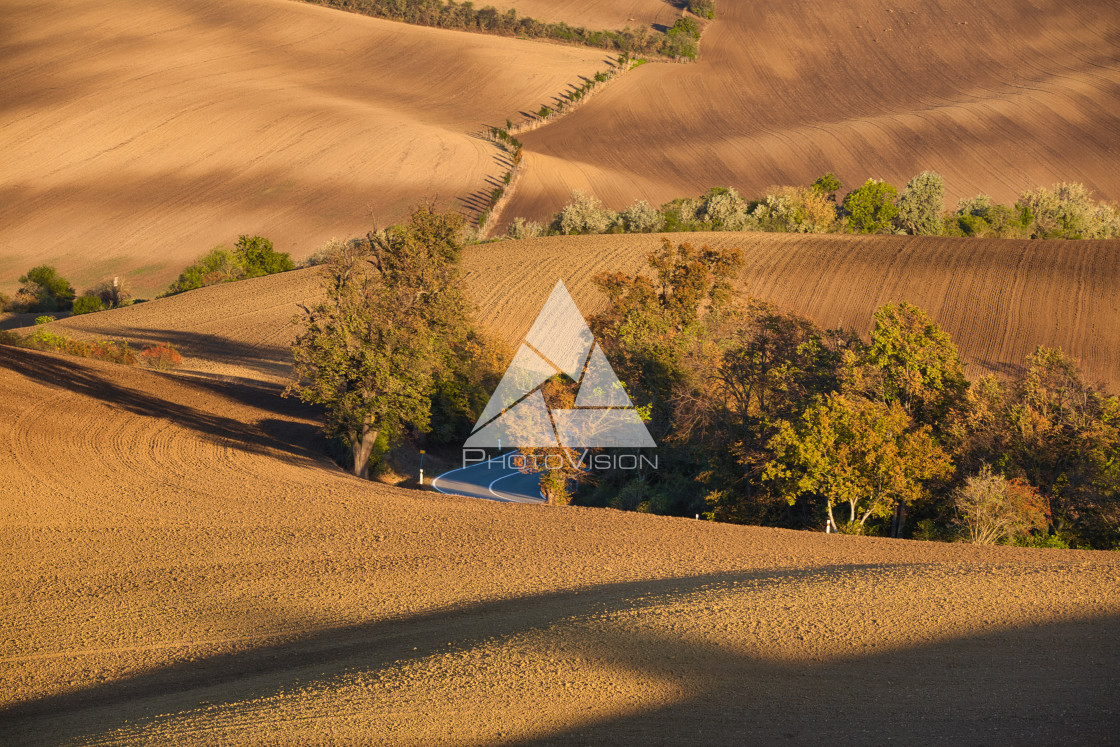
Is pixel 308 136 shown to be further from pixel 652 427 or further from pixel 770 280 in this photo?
pixel 652 427

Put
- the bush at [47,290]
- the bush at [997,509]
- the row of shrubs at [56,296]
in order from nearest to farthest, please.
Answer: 1. the bush at [997,509]
2. the row of shrubs at [56,296]
3. the bush at [47,290]

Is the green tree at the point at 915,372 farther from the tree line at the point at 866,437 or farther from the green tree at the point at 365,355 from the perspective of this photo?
the green tree at the point at 365,355

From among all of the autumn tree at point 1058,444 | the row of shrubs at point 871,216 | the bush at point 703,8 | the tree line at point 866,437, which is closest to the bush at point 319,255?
the row of shrubs at point 871,216

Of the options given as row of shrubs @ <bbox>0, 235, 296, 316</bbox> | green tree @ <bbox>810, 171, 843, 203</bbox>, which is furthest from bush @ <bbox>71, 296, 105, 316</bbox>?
green tree @ <bbox>810, 171, 843, 203</bbox>

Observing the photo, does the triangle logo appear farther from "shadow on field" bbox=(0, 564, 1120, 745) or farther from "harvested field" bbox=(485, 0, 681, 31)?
"harvested field" bbox=(485, 0, 681, 31)

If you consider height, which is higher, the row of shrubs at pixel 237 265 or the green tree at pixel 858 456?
the row of shrubs at pixel 237 265

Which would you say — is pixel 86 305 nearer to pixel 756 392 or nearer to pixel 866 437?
pixel 756 392

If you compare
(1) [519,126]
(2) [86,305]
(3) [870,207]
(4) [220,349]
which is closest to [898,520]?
(4) [220,349]
